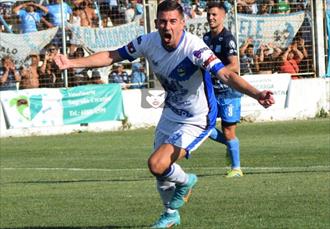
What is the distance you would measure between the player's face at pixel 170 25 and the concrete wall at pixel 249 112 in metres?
16.8

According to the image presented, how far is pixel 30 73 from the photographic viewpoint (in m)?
25.8

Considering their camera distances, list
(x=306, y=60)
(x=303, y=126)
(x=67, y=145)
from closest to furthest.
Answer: (x=67, y=145) → (x=303, y=126) → (x=306, y=60)

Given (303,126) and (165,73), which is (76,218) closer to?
(165,73)

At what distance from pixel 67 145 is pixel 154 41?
13.1m

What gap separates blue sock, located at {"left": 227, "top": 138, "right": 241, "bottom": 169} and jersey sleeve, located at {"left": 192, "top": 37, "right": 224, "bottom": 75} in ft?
17.6

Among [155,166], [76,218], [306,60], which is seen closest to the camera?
[155,166]

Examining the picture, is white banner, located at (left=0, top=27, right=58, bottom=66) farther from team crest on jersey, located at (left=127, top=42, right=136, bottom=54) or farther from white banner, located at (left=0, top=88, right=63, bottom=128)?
team crest on jersey, located at (left=127, top=42, right=136, bottom=54)

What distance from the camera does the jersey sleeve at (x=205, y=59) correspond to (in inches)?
340

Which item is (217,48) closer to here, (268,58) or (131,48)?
(131,48)

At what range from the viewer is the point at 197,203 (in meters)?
10.6

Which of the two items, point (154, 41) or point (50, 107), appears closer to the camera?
point (154, 41)

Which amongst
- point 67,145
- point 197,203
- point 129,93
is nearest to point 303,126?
point 129,93

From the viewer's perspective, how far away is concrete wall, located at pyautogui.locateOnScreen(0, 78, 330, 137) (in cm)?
2562

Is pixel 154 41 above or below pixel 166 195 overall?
above
